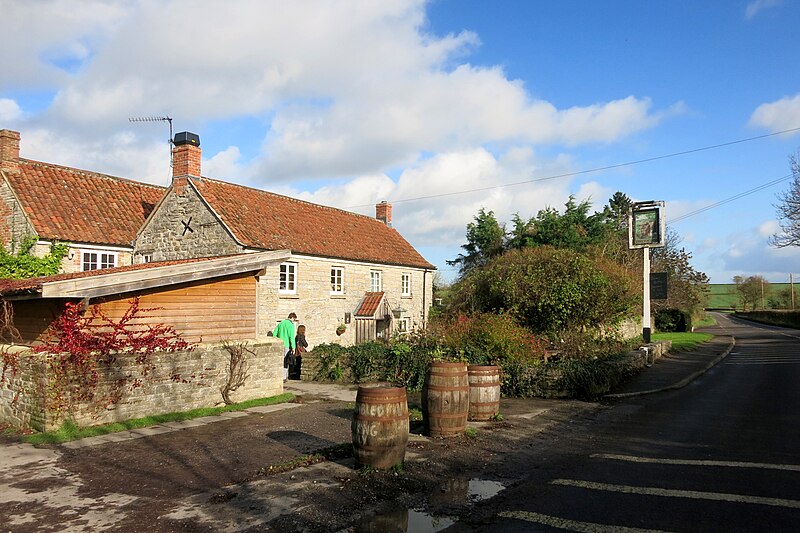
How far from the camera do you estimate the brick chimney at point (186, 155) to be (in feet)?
72.6

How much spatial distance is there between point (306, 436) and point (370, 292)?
17712 millimetres

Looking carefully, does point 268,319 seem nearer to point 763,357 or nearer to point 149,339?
point 149,339

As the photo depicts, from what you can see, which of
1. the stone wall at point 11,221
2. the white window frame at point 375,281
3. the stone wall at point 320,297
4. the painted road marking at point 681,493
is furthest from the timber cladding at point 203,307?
the white window frame at point 375,281

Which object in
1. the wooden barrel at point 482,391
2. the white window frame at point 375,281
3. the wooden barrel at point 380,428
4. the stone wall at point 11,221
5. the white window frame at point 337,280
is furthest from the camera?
the white window frame at point 375,281

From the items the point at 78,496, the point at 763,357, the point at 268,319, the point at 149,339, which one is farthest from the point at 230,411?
the point at 763,357

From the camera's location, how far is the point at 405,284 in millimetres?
30891

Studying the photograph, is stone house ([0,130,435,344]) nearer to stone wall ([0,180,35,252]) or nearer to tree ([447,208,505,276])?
stone wall ([0,180,35,252])

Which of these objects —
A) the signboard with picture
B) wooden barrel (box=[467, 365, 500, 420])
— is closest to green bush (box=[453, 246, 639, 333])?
the signboard with picture

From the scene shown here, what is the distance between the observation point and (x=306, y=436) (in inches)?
387

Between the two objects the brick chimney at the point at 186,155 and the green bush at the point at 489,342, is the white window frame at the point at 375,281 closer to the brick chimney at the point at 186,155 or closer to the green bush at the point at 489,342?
the brick chimney at the point at 186,155

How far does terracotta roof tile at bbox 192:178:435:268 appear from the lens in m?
22.2

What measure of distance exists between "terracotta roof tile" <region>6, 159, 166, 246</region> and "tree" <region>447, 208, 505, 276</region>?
2336cm

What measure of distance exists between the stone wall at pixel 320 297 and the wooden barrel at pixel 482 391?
35.5 ft

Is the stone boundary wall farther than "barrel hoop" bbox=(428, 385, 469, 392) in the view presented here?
Yes
